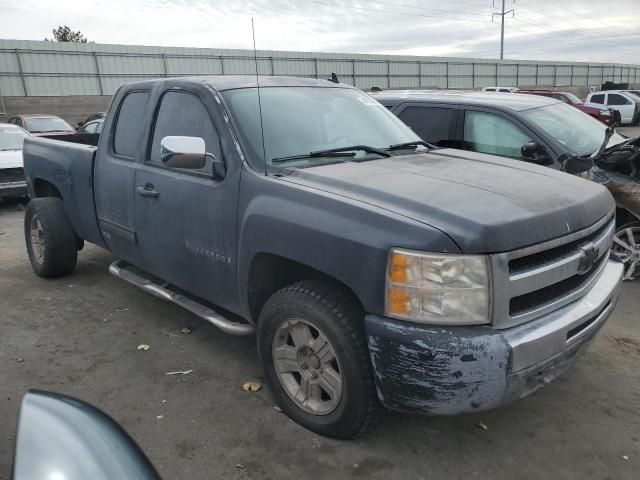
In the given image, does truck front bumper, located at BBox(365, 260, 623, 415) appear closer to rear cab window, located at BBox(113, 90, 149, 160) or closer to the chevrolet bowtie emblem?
the chevrolet bowtie emblem

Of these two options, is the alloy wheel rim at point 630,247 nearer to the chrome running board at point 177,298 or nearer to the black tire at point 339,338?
the black tire at point 339,338

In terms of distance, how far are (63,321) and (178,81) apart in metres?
2.27

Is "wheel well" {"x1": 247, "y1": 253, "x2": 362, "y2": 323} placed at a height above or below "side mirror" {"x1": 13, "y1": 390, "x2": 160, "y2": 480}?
below

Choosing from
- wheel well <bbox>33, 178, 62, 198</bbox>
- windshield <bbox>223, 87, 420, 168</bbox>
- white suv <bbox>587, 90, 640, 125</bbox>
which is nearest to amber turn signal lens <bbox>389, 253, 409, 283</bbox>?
windshield <bbox>223, 87, 420, 168</bbox>

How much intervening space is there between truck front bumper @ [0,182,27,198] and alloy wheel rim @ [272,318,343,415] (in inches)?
329

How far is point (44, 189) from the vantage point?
5551 mm

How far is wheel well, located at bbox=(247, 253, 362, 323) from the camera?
296 cm

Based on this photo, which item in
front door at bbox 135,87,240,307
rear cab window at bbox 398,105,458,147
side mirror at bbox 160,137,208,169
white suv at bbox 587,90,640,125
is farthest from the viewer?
white suv at bbox 587,90,640,125

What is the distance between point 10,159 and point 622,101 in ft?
73.1

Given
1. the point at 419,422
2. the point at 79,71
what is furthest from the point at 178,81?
the point at 79,71

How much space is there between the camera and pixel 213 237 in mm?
3254

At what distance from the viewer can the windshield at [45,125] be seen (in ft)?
46.9

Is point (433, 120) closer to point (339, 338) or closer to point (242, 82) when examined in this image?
point (242, 82)

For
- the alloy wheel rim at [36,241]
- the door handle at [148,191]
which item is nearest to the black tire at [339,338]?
the door handle at [148,191]
